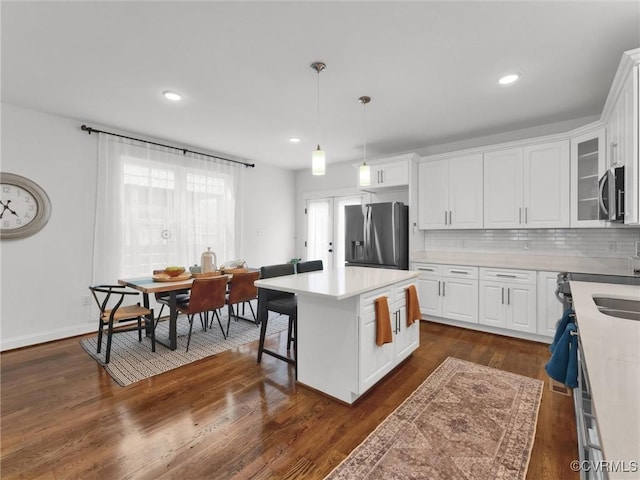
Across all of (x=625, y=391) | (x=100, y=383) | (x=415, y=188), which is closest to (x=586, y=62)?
(x=415, y=188)

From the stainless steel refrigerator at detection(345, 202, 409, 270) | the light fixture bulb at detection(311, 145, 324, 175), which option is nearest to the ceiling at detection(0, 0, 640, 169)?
the light fixture bulb at detection(311, 145, 324, 175)

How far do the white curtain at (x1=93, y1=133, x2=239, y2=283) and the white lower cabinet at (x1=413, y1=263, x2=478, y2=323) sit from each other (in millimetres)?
3232

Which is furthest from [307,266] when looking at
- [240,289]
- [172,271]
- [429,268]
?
Result: [429,268]

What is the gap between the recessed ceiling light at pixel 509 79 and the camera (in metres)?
2.63

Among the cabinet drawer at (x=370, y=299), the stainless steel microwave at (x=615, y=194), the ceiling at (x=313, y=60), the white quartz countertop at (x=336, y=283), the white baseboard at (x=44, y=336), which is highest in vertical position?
the ceiling at (x=313, y=60)

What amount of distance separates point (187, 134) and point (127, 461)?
3.78 meters

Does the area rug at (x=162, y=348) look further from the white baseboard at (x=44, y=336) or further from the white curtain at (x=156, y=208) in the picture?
the white curtain at (x=156, y=208)

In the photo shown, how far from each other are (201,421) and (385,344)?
1.48m

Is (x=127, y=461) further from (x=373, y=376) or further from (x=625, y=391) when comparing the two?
(x=625, y=391)

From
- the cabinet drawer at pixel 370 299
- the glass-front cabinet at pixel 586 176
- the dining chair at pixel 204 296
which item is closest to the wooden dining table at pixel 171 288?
the dining chair at pixel 204 296

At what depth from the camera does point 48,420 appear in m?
2.11

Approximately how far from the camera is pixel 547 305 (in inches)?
134

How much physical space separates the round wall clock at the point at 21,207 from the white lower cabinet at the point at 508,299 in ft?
17.3

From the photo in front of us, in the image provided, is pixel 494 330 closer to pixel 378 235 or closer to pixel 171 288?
pixel 378 235
